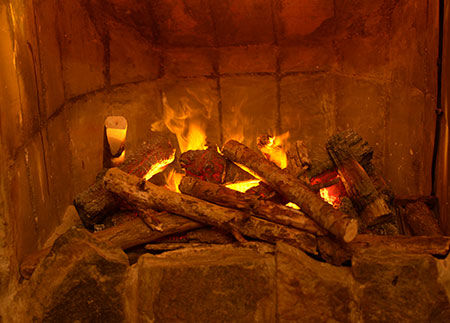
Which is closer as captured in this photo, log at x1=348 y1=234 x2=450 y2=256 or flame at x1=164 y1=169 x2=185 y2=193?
log at x1=348 y1=234 x2=450 y2=256

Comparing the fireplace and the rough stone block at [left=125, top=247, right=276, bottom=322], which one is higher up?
the fireplace

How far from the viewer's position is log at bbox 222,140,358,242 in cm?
219

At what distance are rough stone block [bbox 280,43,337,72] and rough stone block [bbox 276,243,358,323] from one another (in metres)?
1.73

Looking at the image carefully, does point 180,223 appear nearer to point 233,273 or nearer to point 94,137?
point 233,273

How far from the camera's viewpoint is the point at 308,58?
3445 millimetres

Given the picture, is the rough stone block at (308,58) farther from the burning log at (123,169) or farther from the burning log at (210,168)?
the burning log at (123,169)

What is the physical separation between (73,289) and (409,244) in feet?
5.05

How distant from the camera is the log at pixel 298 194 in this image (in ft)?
7.19

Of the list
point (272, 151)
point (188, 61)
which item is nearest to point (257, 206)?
point (272, 151)

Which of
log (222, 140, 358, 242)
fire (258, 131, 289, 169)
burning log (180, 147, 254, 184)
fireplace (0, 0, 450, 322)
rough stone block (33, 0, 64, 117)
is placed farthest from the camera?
fire (258, 131, 289, 169)

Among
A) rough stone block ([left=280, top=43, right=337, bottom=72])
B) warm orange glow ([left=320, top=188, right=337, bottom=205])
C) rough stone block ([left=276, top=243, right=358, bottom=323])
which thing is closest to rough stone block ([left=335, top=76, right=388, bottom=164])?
rough stone block ([left=280, top=43, right=337, bottom=72])

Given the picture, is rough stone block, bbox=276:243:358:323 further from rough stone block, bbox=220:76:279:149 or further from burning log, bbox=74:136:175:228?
rough stone block, bbox=220:76:279:149

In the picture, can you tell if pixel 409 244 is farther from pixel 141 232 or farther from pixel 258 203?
pixel 141 232

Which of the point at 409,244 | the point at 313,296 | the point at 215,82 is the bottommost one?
the point at 313,296
